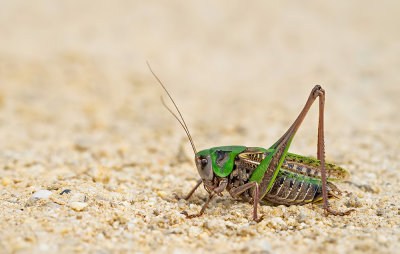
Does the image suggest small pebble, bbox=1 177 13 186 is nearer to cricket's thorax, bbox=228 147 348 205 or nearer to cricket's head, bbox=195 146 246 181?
cricket's head, bbox=195 146 246 181

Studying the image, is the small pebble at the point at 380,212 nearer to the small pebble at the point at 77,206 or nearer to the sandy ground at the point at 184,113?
the sandy ground at the point at 184,113

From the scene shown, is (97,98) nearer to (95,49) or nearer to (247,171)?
(95,49)

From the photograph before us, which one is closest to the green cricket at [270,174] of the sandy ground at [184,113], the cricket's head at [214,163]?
the cricket's head at [214,163]

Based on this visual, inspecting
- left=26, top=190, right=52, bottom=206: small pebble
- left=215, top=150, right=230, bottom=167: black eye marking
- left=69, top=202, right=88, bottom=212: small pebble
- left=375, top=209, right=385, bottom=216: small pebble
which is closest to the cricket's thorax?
left=215, top=150, right=230, bottom=167: black eye marking

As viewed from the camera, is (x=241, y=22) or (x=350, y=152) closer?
(x=350, y=152)

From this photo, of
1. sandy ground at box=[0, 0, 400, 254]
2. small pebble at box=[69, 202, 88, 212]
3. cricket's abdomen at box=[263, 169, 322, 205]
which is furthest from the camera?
cricket's abdomen at box=[263, 169, 322, 205]

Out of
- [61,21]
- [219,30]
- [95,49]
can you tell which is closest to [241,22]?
[219,30]

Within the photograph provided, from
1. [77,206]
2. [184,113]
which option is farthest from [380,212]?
[184,113]
